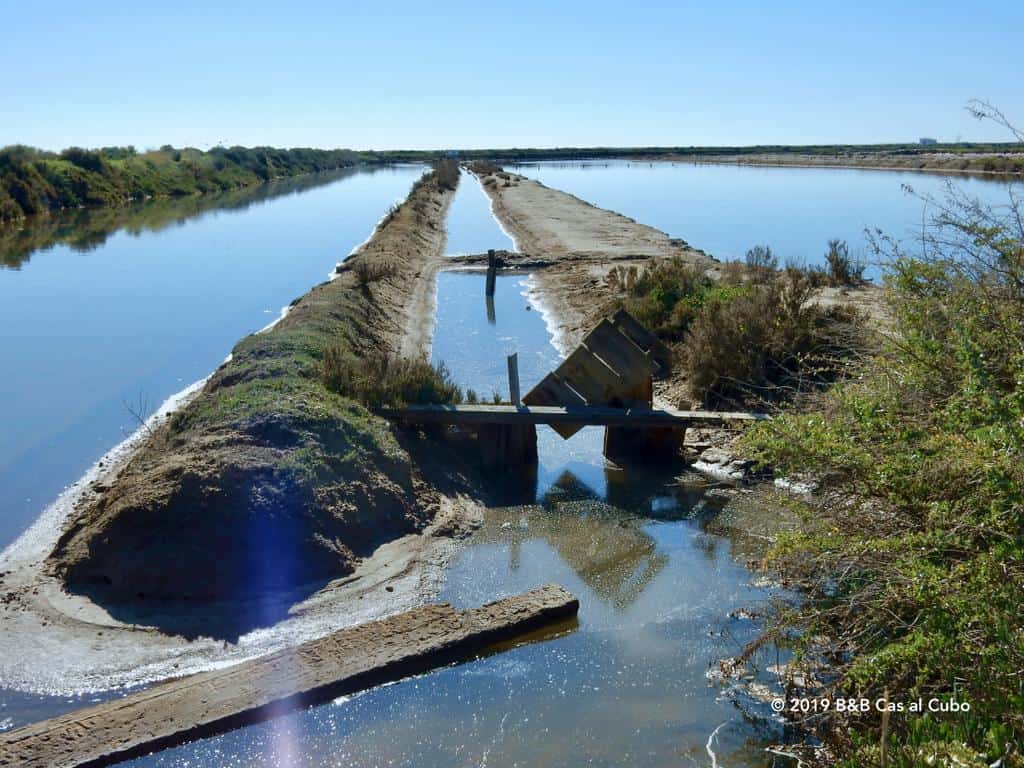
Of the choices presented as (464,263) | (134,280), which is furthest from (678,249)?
(134,280)

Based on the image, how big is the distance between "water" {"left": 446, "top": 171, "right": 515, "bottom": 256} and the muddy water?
2345 centimetres

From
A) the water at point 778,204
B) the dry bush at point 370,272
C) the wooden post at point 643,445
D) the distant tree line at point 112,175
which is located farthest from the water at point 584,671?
the distant tree line at point 112,175

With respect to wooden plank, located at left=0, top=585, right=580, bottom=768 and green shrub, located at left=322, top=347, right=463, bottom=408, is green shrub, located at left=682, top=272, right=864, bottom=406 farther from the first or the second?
wooden plank, located at left=0, top=585, right=580, bottom=768

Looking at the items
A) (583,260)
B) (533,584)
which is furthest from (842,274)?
(533,584)

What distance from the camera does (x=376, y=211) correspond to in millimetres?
53875

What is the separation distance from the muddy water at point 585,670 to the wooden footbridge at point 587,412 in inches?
21.6

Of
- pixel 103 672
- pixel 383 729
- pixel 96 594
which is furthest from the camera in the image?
pixel 96 594

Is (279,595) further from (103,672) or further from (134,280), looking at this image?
(134,280)

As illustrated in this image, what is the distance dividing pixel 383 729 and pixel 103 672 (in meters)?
2.16

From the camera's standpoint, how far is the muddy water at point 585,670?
6.43 m

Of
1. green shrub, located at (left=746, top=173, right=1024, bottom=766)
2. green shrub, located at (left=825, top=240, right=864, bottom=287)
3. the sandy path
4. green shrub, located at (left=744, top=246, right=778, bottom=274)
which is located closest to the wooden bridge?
green shrub, located at (left=746, top=173, right=1024, bottom=766)

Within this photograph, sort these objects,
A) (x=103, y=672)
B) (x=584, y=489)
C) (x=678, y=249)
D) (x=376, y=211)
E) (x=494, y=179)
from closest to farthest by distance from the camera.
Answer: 1. (x=103, y=672)
2. (x=584, y=489)
3. (x=678, y=249)
4. (x=376, y=211)
5. (x=494, y=179)

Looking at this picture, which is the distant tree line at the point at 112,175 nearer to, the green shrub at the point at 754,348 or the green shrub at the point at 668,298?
the green shrub at the point at 668,298

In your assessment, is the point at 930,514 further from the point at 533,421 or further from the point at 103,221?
the point at 103,221
